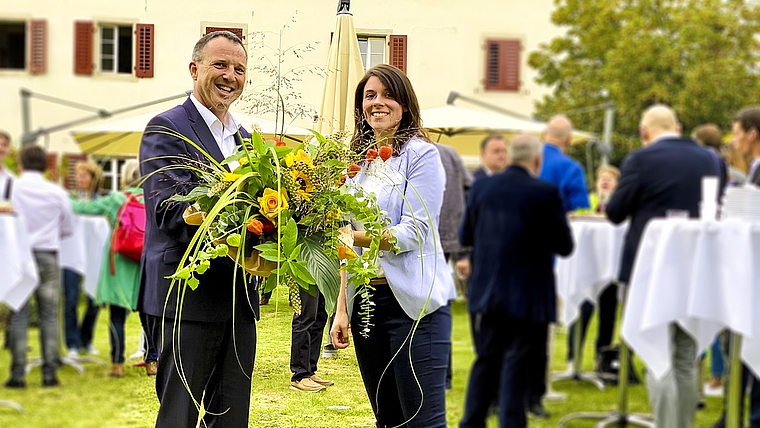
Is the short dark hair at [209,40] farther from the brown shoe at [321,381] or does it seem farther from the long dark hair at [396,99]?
the brown shoe at [321,381]

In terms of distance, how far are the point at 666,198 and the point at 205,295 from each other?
3.31m

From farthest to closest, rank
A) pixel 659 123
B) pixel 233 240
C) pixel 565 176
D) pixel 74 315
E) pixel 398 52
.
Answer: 1. pixel 74 315
2. pixel 565 176
3. pixel 659 123
4. pixel 398 52
5. pixel 233 240

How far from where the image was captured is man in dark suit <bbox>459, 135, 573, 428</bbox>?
4543mm

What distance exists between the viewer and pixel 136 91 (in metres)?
2.07

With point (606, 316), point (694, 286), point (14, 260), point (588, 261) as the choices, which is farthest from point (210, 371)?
point (606, 316)

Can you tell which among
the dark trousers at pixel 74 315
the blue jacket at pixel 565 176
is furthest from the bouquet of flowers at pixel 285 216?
the dark trousers at pixel 74 315

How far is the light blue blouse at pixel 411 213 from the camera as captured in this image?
6.21 ft

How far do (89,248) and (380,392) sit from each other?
17.4ft

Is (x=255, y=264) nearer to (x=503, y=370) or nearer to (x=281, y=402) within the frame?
(x=281, y=402)

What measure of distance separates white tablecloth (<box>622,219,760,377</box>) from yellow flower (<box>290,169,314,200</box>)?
2800 mm

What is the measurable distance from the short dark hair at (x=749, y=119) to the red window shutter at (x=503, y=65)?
17.4 metres

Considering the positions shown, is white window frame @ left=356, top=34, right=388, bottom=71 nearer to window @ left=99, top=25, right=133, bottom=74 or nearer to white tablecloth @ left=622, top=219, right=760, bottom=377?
window @ left=99, top=25, right=133, bottom=74

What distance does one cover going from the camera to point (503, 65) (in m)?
22.2

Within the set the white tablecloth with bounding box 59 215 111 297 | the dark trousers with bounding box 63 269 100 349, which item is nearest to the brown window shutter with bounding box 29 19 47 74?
the dark trousers with bounding box 63 269 100 349
